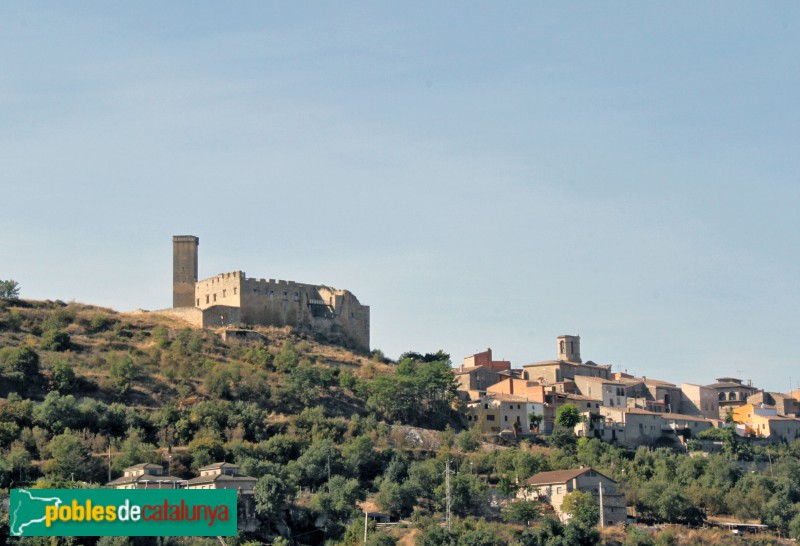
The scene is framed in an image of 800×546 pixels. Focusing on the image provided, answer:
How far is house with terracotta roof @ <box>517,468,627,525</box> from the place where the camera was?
55.8 m

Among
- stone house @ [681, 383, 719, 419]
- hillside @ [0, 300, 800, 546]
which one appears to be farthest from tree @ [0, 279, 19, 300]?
stone house @ [681, 383, 719, 419]

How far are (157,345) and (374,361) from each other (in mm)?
12246

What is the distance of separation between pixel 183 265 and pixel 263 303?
16.8 ft

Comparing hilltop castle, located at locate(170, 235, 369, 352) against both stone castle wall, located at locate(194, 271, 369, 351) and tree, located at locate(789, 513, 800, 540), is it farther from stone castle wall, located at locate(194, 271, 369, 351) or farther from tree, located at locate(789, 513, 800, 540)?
tree, located at locate(789, 513, 800, 540)

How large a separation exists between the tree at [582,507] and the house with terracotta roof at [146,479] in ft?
49.9

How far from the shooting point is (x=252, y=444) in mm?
55188

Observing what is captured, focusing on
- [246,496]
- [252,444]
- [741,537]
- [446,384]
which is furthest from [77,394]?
[741,537]

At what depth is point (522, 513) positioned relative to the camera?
53562 millimetres

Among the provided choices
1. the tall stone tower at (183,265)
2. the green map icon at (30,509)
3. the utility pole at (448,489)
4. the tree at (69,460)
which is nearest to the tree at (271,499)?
the tree at (69,460)

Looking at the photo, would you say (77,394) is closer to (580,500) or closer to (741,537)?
(580,500)

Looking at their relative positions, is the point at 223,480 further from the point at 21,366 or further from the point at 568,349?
the point at 568,349

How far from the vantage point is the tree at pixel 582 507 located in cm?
5347

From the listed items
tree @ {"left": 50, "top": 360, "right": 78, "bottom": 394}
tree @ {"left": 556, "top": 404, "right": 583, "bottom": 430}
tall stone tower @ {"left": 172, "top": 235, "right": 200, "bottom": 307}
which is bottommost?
tree @ {"left": 556, "top": 404, "right": 583, "bottom": 430}

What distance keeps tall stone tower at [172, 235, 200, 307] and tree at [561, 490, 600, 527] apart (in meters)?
27.2
